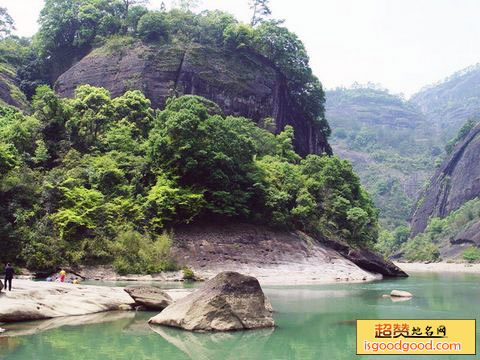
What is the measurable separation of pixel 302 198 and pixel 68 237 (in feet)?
62.9

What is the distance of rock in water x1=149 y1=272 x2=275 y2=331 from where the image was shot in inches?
609

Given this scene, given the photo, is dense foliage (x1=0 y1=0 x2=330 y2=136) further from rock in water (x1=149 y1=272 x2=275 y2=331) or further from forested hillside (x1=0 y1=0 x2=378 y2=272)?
rock in water (x1=149 y1=272 x2=275 y2=331)

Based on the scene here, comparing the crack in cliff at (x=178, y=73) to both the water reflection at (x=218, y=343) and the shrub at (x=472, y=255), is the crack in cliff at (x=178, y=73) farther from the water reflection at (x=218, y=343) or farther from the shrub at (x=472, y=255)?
the shrub at (x=472, y=255)

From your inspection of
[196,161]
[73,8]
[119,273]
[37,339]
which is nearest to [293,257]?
[196,161]

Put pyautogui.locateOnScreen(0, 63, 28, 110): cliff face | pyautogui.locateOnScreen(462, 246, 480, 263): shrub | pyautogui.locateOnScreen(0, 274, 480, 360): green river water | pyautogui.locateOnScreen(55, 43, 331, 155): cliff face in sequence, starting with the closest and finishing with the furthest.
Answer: pyautogui.locateOnScreen(0, 274, 480, 360): green river water < pyautogui.locateOnScreen(0, 63, 28, 110): cliff face < pyautogui.locateOnScreen(55, 43, 331, 155): cliff face < pyautogui.locateOnScreen(462, 246, 480, 263): shrub

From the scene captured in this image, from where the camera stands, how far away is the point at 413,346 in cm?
1161

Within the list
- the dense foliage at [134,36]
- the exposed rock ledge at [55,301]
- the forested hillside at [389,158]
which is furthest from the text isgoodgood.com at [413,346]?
the forested hillside at [389,158]

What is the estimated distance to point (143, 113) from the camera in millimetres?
50969

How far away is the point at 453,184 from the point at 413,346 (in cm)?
10432

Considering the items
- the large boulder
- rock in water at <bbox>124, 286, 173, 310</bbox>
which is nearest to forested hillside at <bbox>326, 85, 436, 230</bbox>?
the large boulder

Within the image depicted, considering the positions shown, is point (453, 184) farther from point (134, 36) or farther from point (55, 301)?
point (55, 301)

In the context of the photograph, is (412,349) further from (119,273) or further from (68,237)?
(68,237)

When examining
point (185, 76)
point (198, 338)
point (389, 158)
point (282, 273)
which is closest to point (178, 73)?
point (185, 76)

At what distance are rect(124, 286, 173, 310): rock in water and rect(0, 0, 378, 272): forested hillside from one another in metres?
14.4
